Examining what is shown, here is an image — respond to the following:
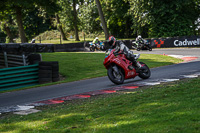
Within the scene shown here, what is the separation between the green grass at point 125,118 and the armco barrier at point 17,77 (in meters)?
7.62

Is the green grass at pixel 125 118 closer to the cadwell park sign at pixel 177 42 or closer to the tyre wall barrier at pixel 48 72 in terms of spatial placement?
the tyre wall barrier at pixel 48 72

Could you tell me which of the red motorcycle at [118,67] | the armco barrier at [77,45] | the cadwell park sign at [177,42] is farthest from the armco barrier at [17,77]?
the cadwell park sign at [177,42]

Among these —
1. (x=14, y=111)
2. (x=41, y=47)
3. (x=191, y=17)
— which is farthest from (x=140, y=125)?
(x=191, y=17)

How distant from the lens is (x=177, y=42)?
33.4 meters

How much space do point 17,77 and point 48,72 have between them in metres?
1.59

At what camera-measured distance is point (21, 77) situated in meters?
15.0

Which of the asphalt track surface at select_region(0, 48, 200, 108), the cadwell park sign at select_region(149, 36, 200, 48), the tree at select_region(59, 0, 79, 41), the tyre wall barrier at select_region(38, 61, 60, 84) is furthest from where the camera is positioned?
the tree at select_region(59, 0, 79, 41)

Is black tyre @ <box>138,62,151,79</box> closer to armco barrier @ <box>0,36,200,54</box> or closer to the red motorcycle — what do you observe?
the red motorcycle

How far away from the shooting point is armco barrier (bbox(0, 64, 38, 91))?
14.4 meters

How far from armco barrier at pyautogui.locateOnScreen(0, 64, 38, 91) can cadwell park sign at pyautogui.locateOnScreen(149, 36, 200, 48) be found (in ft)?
70.4

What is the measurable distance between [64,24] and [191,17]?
955 inches

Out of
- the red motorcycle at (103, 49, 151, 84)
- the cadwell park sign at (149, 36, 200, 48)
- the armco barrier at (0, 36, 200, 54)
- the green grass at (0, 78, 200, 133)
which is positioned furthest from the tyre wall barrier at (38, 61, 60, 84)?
the cadwell park sign at (149, 36, 200, 48)

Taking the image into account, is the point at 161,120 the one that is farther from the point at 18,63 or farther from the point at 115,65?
the point at 18,63

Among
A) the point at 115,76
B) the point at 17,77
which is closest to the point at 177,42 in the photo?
the point at 17,77
